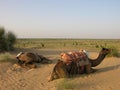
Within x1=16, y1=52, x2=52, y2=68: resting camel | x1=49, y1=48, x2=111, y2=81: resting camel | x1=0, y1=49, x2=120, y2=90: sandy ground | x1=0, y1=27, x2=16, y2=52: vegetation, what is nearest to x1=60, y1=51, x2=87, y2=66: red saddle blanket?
x1=49, y1=48, x2=111, y2=81: resting camel

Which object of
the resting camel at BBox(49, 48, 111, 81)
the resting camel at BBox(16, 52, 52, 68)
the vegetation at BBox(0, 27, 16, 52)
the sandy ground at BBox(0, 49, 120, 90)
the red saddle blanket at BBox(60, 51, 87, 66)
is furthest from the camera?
the vegetation at BBox(0, 27, 16, 52)

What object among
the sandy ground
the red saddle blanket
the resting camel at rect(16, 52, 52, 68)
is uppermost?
the red saddle blanket

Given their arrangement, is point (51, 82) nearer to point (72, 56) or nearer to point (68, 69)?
point (68, 69)

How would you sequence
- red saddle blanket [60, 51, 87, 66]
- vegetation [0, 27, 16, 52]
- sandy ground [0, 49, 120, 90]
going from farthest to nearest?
1. vegetation [0, 27, 16, 52]
2. red saddle blanket [60, 51, 87, 66]
3. sandy ground [0, 49, 120, 90]

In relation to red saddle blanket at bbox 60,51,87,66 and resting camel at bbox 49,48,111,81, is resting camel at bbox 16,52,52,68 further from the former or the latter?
resting camel at bbox 49,48,111,81

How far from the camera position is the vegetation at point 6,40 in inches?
989

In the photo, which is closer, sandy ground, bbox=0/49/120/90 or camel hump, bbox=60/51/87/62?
sandy ground, bbox=0/49/120/90

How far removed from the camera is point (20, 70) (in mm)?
15883

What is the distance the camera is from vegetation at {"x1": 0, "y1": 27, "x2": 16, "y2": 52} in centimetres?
2512

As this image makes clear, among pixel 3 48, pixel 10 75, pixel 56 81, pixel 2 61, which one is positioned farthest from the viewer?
pixel 3 48

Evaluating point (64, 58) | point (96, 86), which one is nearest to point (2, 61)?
point (64, 58)

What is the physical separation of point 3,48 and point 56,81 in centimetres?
1373

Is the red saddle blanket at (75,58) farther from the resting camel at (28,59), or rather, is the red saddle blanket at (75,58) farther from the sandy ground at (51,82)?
the resting camel at (28,59)

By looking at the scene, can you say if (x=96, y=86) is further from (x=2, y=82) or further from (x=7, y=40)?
(x=7, y=40)
